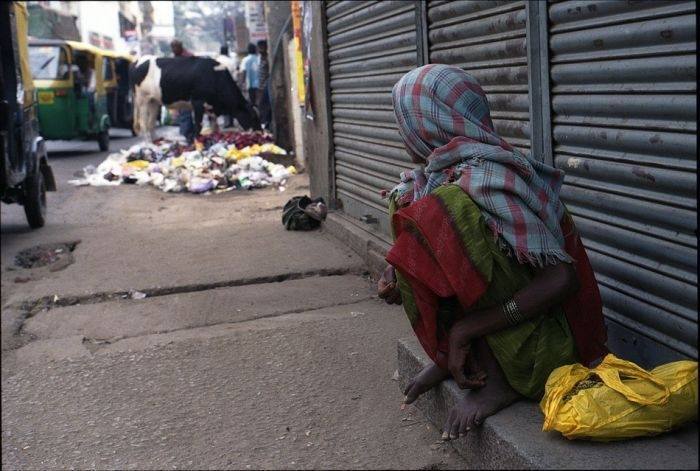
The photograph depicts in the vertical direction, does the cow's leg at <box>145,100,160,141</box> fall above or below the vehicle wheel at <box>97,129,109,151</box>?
above

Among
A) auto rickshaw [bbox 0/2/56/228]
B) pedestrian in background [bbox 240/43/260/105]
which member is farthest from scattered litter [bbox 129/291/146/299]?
pedestrian in background [bbox 240/43/260/105]

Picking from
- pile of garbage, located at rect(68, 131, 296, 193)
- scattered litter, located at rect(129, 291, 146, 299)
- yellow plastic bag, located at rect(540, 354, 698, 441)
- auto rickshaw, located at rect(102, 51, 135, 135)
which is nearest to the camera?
yellow plastic bag, located at rect(540, 354, 698, 441)

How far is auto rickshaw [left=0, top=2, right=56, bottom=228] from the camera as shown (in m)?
7.30

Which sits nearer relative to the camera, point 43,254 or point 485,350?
point 485,350

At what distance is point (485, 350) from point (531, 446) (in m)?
0.38

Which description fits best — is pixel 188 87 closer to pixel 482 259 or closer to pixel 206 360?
pixel 206 360

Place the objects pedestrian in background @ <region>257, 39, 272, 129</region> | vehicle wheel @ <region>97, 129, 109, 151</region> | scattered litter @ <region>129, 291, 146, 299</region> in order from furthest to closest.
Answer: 1. vehicle wheel @ <region>97, 129, 109, 151</region>
2. pedestrian in background @ <region>257, 39, 272, 129</region>
3. scattered litter @ <region>129, 291, 146, 299</region>

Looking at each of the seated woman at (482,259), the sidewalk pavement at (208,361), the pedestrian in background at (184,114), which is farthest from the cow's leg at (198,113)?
the seated woman at (482,259)

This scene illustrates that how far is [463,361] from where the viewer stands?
2.54 meters

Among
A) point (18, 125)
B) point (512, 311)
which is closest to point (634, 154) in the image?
point (512, 311)

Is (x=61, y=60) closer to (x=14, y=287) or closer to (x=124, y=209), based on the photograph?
(x=124, y=209)

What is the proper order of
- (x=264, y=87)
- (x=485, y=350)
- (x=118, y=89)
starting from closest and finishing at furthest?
(x=485, y=350)
(x=264, y=87)
(x=118, y=89)

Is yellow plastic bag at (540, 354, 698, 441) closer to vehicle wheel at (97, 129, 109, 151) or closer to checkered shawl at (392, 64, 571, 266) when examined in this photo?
checkered shawl at (392, 64, 571, 266)

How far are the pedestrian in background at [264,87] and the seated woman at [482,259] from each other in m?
14.4
